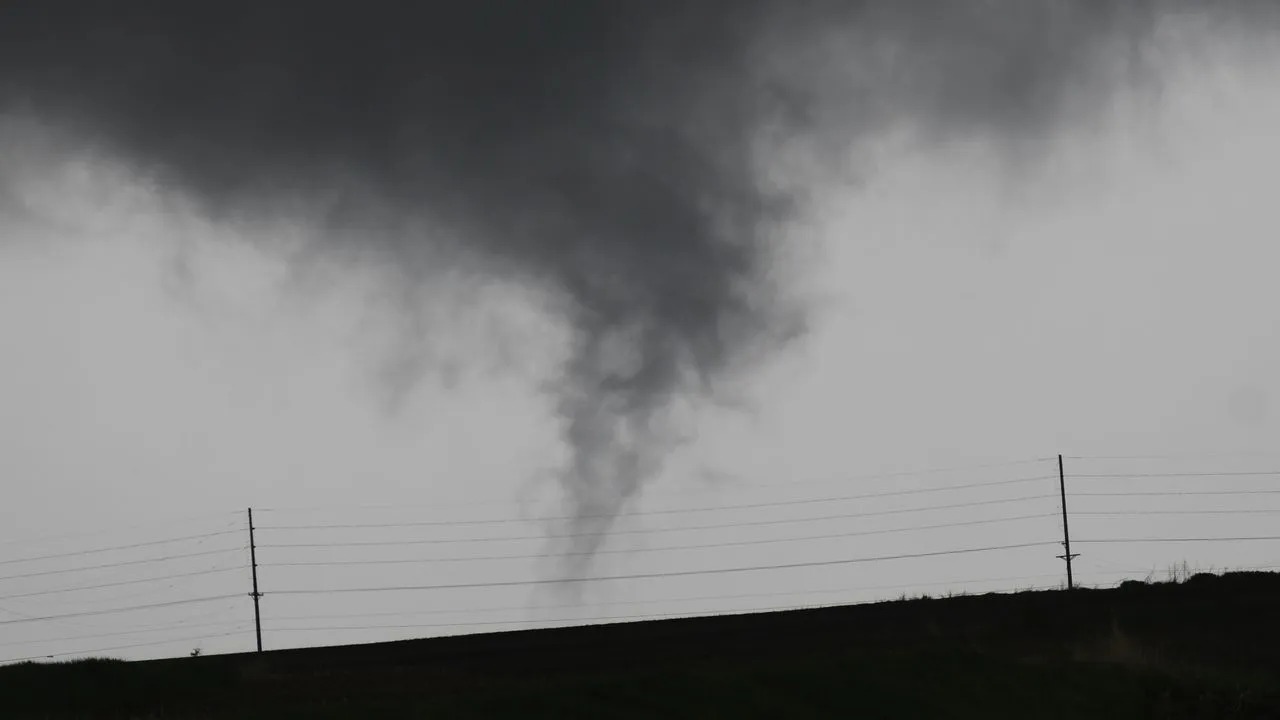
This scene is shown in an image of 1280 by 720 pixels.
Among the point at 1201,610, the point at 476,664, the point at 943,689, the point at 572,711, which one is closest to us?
the point at 572,711

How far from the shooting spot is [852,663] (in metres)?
22.3

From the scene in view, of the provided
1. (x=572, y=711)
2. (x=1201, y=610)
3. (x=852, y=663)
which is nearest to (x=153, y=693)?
(x=572, y=711)

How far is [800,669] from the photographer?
22.0 metres

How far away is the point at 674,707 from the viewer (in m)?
20.3

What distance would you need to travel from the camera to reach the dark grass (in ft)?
67.6

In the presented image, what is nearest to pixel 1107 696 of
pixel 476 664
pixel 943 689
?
pixel 943 689

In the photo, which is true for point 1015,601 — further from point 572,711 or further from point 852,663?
point 572,711

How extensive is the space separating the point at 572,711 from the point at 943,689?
5.61 metres

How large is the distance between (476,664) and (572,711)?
6.19 metres

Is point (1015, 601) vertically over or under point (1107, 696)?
over

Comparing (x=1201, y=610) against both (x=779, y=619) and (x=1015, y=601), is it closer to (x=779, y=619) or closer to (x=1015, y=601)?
(x=1015, y=601)

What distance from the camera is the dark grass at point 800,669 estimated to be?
20.6 meters

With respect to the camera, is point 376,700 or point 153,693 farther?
point 153,693

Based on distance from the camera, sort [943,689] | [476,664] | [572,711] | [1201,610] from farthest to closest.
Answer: [1201,610], [476,664], [943,689], [572,711]
